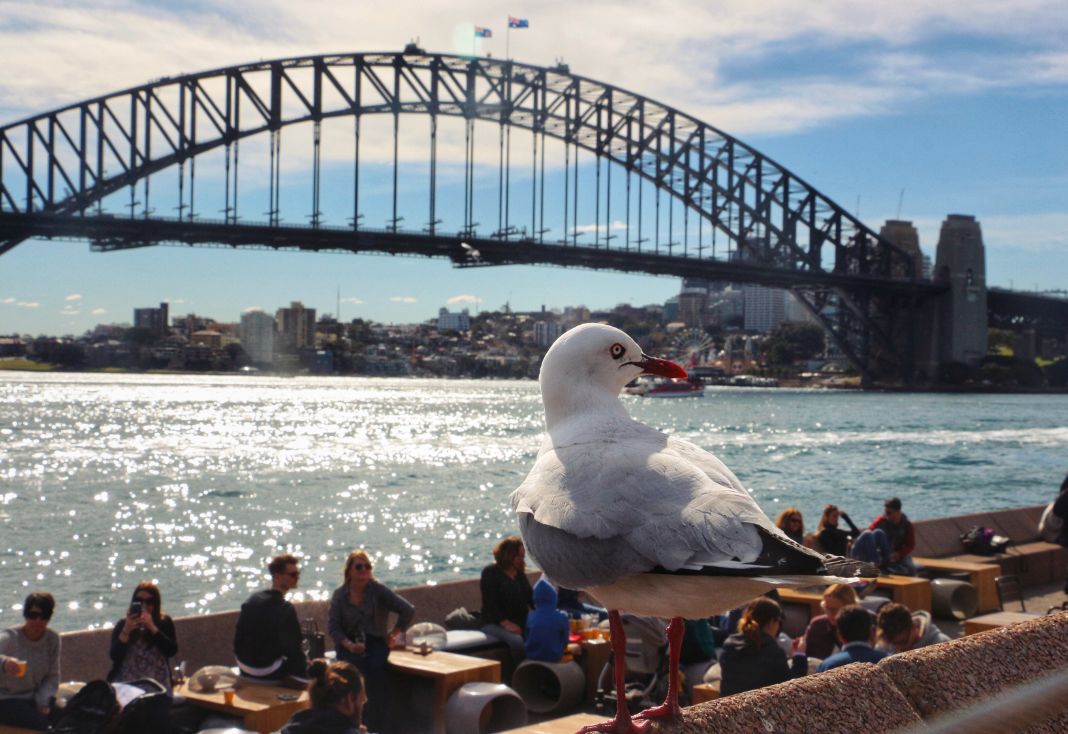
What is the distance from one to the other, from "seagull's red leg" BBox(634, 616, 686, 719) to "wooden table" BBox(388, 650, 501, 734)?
3704 millimetres

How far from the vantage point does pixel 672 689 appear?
195 cm

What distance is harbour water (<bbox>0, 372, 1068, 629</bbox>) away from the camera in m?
18.4

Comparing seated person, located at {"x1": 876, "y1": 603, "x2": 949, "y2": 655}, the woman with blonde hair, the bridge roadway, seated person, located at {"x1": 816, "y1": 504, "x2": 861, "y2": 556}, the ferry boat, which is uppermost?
the bridge roadway

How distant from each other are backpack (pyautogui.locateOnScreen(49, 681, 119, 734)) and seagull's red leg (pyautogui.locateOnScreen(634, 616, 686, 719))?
3.01 m

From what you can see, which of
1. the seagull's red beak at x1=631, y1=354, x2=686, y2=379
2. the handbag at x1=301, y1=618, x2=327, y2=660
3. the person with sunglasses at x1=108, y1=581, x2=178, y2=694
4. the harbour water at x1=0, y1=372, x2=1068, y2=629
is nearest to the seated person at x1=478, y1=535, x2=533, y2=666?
the handbag at x1=301, y1=618, x2=327, y2=660

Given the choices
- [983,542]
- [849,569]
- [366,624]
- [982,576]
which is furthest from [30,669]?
[983,542]

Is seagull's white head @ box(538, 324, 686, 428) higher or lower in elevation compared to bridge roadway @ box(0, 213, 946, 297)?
lower

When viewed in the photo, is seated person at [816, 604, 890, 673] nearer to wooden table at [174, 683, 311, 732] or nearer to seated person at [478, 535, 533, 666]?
seated person at [478, 535, 533, 666]

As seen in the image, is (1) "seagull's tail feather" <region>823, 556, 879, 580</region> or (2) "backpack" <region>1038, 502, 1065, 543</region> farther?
(2) "backpack" <region>1038, 502, 1065, 543</region>

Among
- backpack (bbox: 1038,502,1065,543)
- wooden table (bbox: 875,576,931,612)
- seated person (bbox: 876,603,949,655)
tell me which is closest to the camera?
seated person (bbox: 876,603,949,655)

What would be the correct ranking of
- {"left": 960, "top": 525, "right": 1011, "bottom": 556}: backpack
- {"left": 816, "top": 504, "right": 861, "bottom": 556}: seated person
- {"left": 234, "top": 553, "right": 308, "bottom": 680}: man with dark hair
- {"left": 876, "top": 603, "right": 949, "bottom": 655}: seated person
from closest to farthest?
{"left": 876, "top": 603, "right": 949, "bottom": 655}: seated person, {"left": 234, "top": 553, "right": 308, "bottom": 680}: man with dark hair, {"left": 816, "top": 504, "right": 861, "bottom": 556}: seated person, {"left": 960, "top": 525, "right": 1011, "bottom": 556}: backpack

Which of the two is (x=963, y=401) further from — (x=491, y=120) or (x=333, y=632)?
(x=333, y=632)

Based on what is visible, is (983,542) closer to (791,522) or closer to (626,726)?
(791,522)

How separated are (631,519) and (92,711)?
3.18 meters
